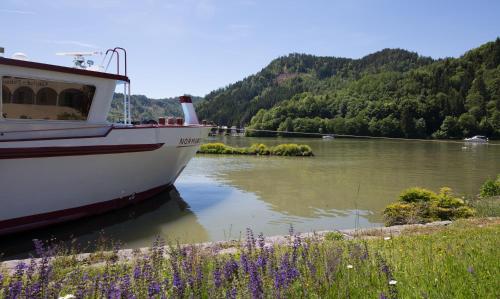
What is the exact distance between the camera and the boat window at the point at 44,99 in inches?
362

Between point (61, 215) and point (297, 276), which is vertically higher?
point (297, 276)

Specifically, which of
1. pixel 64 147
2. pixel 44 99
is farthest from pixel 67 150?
pixel 44 99

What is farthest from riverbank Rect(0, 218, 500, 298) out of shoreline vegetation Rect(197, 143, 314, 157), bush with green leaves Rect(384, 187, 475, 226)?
shoreline vegetation Rect(197, 143, 314, 157)

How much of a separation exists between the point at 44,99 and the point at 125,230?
356 centimetres

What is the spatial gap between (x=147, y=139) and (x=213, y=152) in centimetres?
2179

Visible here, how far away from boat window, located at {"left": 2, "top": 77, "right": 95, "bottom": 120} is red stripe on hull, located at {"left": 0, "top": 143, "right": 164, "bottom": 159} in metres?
1.10

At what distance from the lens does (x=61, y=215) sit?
9.60 meters

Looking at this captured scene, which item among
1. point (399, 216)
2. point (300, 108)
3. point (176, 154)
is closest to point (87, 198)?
point (176, 154)

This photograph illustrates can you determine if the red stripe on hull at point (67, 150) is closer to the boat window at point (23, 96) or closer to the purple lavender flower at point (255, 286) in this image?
the boat window at point (23, 96)

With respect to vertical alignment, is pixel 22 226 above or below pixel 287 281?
below

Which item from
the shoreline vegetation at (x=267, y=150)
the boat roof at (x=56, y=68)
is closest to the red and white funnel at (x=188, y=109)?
the boat roof at (x=56, y=68)

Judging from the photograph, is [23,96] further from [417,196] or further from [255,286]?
[417,196]

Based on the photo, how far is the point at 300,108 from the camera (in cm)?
13088

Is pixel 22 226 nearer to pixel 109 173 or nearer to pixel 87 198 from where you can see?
pixel 87 198
